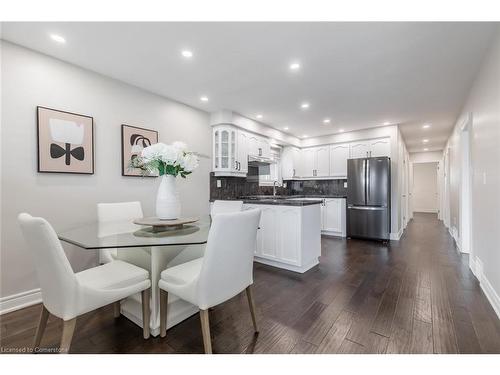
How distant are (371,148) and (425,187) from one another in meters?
6.96

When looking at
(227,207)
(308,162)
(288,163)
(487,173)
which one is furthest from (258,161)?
(487,173)

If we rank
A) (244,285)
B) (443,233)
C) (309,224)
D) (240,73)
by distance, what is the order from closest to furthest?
(244,285) → (240,73) → (309,224) → (443,233)

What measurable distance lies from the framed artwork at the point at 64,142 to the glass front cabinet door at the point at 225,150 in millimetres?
1910

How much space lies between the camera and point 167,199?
190 cm

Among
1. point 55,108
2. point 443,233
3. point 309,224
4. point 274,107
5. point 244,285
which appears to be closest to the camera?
point 244,285

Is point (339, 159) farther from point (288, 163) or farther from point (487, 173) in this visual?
point (487, 173)

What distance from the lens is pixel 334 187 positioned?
5914 millimetres

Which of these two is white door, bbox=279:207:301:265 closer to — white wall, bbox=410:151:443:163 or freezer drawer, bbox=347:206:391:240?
freezer drawer, bbox=347:206:391:240

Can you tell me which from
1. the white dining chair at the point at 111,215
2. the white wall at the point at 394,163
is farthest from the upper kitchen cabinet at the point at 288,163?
the white dining chair at the point at 111,215

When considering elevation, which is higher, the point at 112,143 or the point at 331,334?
the point at 112,143
